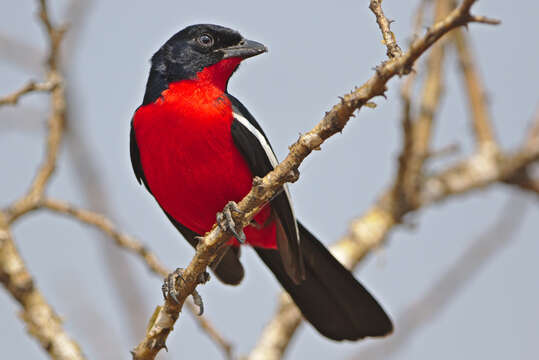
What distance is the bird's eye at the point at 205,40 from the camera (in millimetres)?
3939

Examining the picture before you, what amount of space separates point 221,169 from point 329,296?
4.20 feet

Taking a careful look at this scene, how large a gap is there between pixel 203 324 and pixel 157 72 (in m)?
1.40

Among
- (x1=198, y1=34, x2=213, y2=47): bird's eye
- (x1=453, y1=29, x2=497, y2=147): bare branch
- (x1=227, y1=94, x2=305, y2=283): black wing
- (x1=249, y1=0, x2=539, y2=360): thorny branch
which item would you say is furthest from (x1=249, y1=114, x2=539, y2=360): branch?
(x1=198, y1=34, x2=213, y2=47): bird's eye

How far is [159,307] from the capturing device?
2.77 meters

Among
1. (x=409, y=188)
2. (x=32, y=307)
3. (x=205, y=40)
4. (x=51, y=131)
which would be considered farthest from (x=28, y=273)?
(x=409, y=188)

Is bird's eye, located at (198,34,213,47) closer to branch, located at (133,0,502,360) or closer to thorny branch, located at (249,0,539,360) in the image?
thorny branch, located at (249,0,539,360)

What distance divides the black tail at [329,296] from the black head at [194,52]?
1158 mm

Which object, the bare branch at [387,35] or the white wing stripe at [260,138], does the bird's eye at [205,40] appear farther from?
the bare branch at [387,35]

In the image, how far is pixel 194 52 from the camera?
12.8 ft

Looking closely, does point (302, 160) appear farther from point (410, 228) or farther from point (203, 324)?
point (410, 228)

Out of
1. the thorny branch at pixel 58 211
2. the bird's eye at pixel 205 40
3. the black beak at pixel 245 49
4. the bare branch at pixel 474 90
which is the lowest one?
the bare branch at pixel 474 90

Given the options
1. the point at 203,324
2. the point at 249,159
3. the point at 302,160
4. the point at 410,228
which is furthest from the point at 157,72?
the point at 410,228

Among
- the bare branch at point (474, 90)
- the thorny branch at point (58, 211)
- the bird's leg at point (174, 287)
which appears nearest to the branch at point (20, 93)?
the thorny branch at point (58, 211)

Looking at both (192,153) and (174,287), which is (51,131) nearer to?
(192,153)
